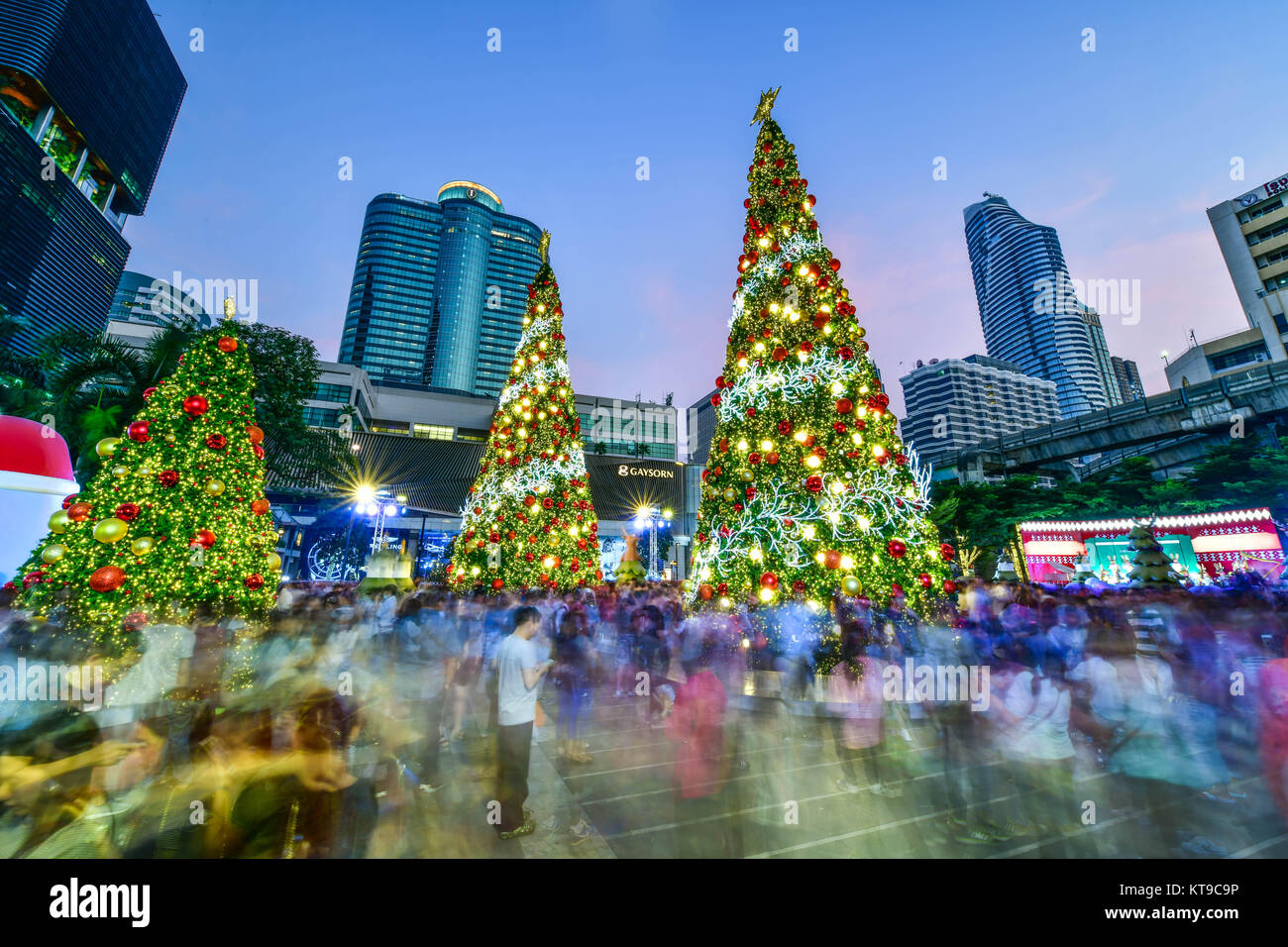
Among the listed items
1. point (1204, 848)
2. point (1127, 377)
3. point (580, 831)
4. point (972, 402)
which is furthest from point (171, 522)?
point (1127, 377)

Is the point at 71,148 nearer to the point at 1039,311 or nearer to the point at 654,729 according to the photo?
the point at 654,729

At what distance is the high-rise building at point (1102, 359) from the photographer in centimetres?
14688

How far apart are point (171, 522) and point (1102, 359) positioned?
222 metres

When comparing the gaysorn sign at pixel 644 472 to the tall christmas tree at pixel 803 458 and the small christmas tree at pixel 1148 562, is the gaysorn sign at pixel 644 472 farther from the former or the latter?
the tall christmas tree at pixel 803 458

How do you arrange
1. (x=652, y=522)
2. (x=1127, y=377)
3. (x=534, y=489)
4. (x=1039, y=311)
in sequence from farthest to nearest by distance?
(x=1127, y=377), (x=1039, y=311), (x=652, y=522), (x=534, y=489)

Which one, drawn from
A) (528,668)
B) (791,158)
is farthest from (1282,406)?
(528,668)

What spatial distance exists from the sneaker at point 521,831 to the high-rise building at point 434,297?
277 feet

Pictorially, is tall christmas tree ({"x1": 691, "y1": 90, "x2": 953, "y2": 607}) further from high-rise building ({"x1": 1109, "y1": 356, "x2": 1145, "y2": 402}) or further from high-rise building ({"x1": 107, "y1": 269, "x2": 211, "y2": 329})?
high-rise building ({"x1": 1109, "y1": 356, "x2": 1145, "y2": 402})

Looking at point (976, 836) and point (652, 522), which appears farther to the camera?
point (652, 522)

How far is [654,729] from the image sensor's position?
Answer: 6.45m

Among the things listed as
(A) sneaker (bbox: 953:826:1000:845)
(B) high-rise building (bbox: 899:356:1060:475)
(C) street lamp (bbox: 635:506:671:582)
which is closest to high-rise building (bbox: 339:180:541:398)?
(C) street lamp (bbox: 635:506:671:582)

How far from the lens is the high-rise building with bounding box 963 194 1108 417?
142000mm

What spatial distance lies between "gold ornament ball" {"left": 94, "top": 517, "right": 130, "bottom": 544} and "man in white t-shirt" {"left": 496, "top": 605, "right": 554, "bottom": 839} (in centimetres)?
468
